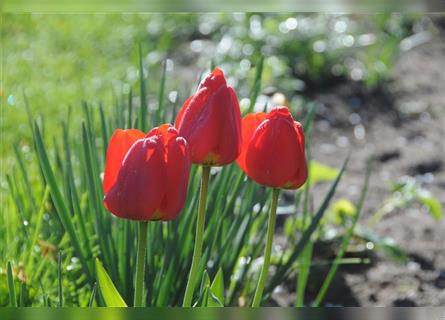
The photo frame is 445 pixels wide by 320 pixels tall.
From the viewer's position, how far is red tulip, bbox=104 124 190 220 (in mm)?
1375

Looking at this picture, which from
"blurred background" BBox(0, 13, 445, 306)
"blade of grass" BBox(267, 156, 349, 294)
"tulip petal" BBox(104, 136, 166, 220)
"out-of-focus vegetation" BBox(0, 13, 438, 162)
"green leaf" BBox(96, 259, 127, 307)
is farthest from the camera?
"out-of-focus vegetation" BBox(0, 13, 438, 162)

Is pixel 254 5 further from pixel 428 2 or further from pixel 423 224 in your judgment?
pixel 423 224

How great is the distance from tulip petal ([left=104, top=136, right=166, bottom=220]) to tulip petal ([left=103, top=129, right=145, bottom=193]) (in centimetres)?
4

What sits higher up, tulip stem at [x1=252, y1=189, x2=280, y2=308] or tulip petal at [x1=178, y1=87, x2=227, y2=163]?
tulip petal at [x1=178, y1=87, x2=227, y2=163]

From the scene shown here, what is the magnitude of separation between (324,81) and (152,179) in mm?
2866

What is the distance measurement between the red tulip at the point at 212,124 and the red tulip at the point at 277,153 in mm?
44

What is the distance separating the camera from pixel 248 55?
4.14 m

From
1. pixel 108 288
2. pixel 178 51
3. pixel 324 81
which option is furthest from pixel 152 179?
pixel 178 51

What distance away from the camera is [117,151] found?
1450 millimetres

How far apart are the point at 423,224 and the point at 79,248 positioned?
59.6 inches

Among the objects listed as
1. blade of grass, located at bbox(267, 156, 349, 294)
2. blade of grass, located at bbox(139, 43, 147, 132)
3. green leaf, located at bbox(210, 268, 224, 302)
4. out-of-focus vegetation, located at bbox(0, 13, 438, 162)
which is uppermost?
blade of grass, located at bbox(139, 43, 147, 132)

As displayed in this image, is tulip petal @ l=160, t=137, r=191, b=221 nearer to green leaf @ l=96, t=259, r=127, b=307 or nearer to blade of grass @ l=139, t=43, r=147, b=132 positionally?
green leaf @ l=96, t=259, r=127, b=307

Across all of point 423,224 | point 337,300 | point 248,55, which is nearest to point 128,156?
point 337,300

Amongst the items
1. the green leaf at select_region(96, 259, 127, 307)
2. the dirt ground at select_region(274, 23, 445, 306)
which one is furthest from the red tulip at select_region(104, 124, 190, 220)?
the dirt ground at select_region(274, 23, 445, 306)
